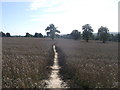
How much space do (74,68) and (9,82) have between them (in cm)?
571

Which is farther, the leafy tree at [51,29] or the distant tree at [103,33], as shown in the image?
the leafy tree at [51,29]

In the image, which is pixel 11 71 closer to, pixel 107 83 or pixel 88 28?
pixel 107 83

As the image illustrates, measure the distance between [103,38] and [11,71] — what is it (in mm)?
91852

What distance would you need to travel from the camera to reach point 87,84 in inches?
429

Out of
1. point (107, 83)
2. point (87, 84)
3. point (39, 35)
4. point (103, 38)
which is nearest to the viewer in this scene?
point (107, 83)

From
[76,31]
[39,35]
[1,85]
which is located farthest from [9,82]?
[39,35]

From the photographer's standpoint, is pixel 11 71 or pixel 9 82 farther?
pixel 11 71

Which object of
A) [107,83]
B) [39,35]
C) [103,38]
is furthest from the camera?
[39,35]

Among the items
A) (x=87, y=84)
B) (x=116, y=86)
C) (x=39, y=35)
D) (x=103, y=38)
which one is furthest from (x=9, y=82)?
(x=39, y=35)

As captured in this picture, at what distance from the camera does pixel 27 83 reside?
32.3ft

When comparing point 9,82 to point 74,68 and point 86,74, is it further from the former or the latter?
point 74,68

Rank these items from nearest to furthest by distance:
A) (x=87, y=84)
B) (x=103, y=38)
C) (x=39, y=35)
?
(x=87, y=84) → (x=103, y=38) → (x=39, y=35)

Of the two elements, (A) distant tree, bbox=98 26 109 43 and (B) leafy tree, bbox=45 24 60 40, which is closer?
(A) distant tree, bbox=98 26 109 43

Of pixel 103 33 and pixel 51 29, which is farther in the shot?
pixel 51 29
